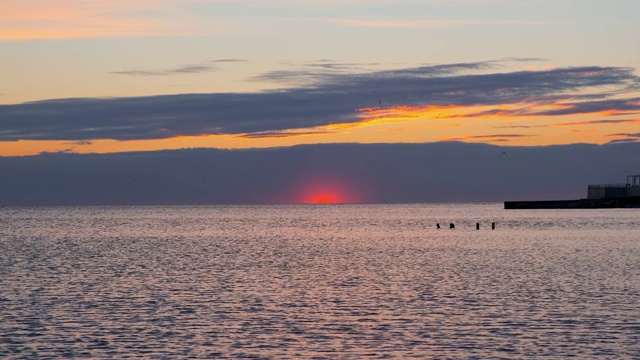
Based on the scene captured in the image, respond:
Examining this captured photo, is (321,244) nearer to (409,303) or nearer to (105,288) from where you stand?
(105,288)

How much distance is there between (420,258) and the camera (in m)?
84.2

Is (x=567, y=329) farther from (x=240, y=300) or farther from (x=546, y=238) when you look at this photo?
(x=546, y=238)

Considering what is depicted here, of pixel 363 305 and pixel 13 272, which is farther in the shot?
pixel 13 272

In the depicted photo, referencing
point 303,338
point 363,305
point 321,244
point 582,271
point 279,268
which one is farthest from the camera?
point 321,244

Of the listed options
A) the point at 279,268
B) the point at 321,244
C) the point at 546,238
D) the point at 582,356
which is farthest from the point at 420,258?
the point at 582,356

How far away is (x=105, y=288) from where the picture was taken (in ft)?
189

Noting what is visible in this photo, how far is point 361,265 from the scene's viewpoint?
7600 cm

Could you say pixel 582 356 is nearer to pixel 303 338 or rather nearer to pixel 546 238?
pixel 303 338

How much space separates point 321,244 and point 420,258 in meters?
31.1

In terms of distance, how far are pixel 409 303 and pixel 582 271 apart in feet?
75.0

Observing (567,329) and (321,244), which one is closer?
(567,329)

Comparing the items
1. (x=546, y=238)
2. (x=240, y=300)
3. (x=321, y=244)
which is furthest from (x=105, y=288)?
(x=546, y=238)

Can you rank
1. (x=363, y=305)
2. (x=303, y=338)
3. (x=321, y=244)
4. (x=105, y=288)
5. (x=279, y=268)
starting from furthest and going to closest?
(x=321, y=244) < (x=279, y=268) < (x=105, y=288) < (x=363, y=305) < (x=303, y=338)

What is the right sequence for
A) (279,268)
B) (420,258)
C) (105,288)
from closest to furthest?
1. (105,288)
2. (279,268)
3. (420,258)
